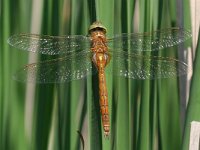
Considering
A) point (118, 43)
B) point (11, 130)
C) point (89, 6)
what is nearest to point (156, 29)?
point (118, 43)

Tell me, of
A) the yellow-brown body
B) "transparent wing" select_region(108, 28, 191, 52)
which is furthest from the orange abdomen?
"transparent wing" select_region(108, 28, 191, 52)

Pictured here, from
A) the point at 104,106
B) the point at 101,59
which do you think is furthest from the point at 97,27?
the point at 104,106

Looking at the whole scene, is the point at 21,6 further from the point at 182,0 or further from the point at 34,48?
the point at 182,0

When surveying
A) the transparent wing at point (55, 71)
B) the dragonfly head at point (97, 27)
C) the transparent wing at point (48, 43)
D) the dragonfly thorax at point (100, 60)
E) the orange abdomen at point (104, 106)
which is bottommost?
the orange abdomen at point (104, 106)

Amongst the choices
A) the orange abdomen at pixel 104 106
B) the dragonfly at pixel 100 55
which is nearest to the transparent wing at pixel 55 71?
the dragonfly at pixel 100 55

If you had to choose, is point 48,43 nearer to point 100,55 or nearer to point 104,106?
point 100,55

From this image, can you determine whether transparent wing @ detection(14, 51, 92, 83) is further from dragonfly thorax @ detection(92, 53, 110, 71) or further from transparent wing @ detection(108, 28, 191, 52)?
transparent wing @ detection(108, 28, 191, 52)

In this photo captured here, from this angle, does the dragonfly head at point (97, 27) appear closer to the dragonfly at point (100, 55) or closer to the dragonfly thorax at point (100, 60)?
the dragonfly at point (100, 55)
